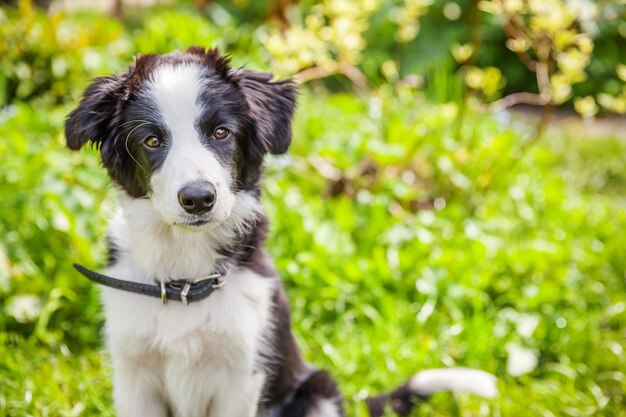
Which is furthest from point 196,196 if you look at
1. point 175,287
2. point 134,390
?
point 134,390

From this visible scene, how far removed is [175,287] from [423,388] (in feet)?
4.12

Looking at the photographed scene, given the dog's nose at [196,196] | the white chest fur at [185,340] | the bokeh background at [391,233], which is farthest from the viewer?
the bokeh background at [391,233]

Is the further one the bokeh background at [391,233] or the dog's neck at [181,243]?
the bokeh background at [391,233]

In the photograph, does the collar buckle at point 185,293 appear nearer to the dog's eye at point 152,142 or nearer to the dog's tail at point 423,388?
the dog's eye at point 152,142

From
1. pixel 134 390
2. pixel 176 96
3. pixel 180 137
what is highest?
pixel 176 96

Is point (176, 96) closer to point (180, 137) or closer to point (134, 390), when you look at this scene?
point (180, 137)

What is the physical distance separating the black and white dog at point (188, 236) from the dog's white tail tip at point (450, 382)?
733 mm

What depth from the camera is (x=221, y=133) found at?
244 cm

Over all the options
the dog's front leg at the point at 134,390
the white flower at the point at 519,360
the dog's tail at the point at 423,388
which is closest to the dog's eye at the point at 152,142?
the dog's front leg at the point at 134,390

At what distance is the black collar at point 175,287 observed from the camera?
2500 millimetres

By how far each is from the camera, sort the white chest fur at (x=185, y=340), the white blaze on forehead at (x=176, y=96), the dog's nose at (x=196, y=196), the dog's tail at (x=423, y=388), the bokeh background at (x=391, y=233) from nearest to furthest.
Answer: the dog's nose at (x=196, y=196)
the white blaze on forehead at (x=176, y=96)
the white chest fur at (x=185, y=340)
the dog's tail at (x=423, y=388)
the bokeh background at (x=391, y=233)

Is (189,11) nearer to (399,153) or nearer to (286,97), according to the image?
(399,153)

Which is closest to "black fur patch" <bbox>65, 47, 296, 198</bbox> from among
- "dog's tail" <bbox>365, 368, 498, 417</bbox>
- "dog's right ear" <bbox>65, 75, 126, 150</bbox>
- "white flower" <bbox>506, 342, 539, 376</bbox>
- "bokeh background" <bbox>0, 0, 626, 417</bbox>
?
"dog's right ear" <bbox>65, 75, 126, 150</bbox>

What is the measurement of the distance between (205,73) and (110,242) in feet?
2.59
